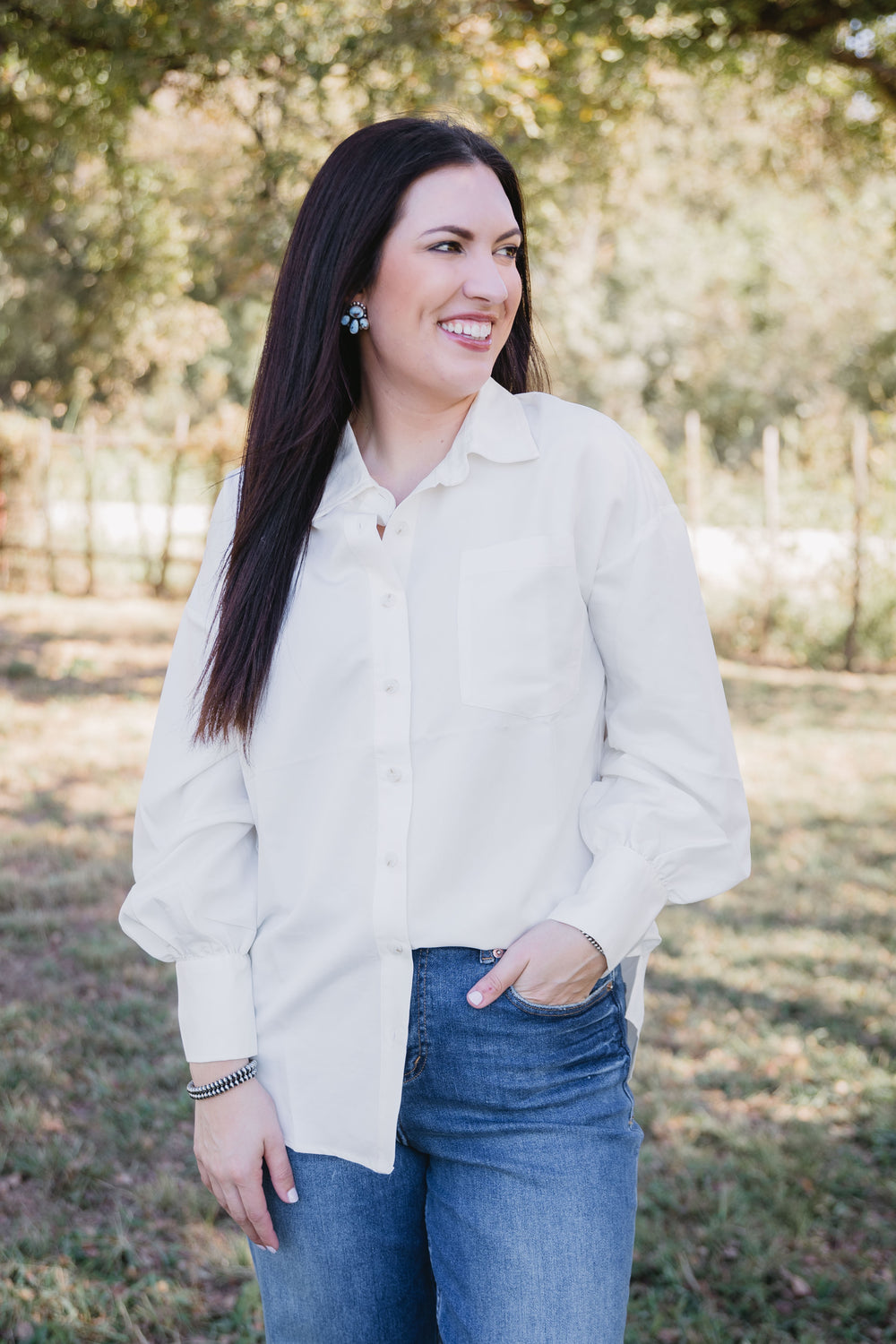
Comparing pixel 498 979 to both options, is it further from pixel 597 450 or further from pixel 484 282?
pixel 484 282

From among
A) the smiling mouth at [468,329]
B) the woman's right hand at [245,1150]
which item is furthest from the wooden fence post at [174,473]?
the woman's right hand at [245,1150]

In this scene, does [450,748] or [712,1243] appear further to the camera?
[712,1243]

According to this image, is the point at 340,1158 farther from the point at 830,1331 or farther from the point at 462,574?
the point at 830,1331

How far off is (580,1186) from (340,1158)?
12.2 inches

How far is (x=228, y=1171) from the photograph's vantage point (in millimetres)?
1526

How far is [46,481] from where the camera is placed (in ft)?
41.9

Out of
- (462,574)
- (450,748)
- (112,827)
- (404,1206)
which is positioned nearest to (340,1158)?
(404,1206)

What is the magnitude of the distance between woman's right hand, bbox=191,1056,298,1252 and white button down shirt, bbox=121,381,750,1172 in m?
0.03

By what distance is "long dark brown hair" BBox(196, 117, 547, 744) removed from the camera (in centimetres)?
157

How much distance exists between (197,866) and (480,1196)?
54 cm

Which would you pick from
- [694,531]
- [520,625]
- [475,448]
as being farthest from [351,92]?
[694,531]

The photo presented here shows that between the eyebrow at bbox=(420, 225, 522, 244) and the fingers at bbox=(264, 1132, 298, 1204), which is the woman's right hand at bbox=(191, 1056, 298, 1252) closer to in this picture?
the fingers at bbox=(264, 1132, 298, 1204)

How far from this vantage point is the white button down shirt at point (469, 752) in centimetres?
148

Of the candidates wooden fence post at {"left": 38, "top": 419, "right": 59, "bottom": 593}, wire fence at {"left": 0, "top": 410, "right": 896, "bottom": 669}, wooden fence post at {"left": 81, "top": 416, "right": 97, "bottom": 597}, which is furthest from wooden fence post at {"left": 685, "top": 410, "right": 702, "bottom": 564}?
wooden fence post at {"left": 38, "top": 419, "right": 59, "bottom": 593}
